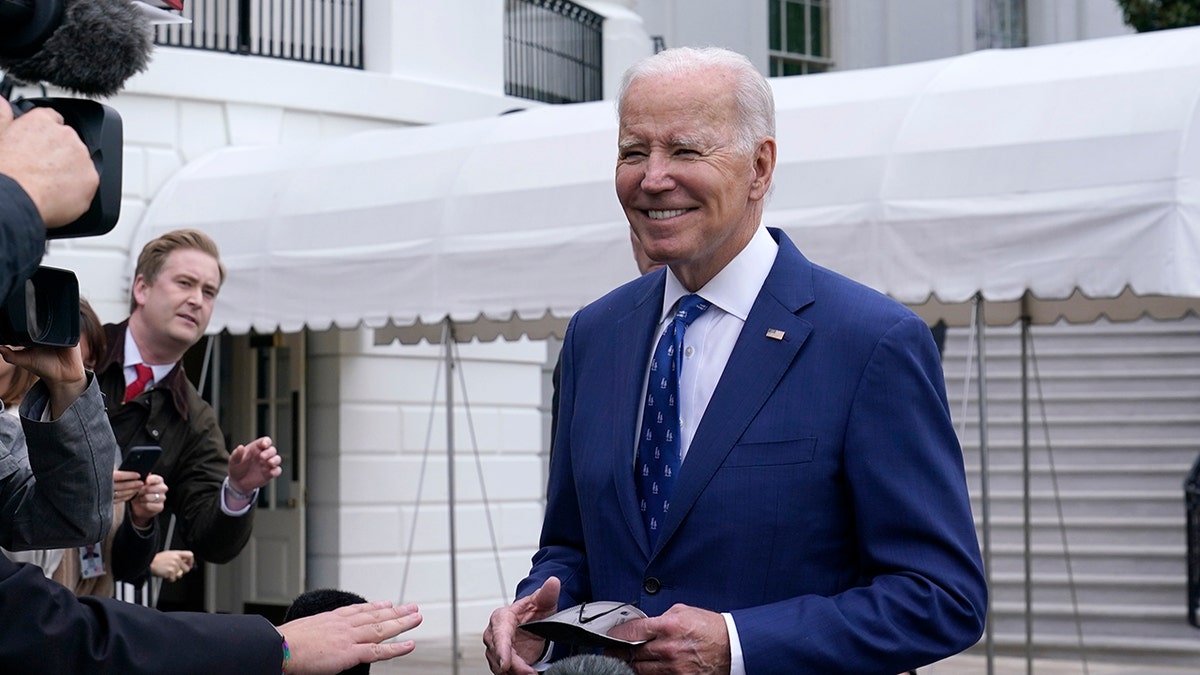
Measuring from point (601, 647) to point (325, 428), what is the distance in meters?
Answer: 10.2

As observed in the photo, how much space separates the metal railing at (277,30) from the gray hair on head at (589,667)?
10.4m

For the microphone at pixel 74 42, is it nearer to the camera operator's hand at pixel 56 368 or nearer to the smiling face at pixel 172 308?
the camera operator's hand at pixel 56 368

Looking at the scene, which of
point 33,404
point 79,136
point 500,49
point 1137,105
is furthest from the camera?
point 500,49

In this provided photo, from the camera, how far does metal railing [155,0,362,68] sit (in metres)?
12.1

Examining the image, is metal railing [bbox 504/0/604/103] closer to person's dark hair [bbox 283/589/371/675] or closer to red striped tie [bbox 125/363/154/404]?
red striped tie [bbox 125/363/154/404]

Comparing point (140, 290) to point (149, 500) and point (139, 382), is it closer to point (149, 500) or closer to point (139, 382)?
point (139, 382)

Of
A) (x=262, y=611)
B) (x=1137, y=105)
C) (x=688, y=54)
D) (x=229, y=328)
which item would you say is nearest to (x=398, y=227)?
(x=229, y=328)

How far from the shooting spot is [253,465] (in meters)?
4.54

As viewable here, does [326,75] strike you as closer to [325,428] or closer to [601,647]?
[325,428]

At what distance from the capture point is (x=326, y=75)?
1247cm

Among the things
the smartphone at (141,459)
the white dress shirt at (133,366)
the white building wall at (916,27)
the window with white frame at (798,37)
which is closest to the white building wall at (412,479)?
the white dress shirt at (133,366)

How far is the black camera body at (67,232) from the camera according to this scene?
6.61 ft

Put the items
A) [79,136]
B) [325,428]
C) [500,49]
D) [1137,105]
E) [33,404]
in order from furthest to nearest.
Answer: [500,49] < [325,428] < [1137,105] < [33,404] < [79,136]

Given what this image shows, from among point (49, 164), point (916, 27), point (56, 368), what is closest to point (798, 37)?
point (916, 27)
